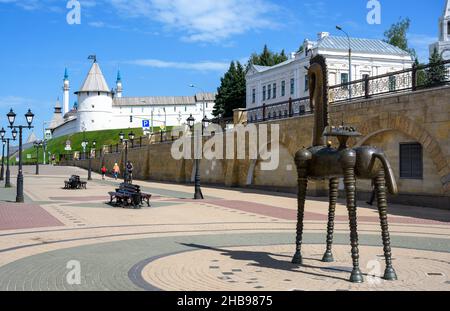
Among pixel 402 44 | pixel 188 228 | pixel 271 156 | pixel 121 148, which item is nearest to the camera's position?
pixel 188 228

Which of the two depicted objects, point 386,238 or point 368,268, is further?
point 368,268

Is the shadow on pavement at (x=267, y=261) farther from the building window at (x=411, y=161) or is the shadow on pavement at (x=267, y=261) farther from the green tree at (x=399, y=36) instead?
the green tree at (x=399, y=36)

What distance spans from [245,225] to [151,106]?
127 metres

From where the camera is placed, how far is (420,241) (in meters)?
11.7

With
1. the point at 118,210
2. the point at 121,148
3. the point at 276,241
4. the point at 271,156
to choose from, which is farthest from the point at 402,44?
the point at 276,241

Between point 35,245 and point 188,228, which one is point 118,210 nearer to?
point 188,228

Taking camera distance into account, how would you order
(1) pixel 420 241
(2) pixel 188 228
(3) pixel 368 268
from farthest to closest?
(2) pixel 188 228, (1) pixel 420 241, (3) pixel 368 268

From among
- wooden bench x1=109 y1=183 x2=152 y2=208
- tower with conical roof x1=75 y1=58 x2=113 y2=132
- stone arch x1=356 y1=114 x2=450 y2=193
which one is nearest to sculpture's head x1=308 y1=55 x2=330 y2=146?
stone arch x1=356 y1=114 x2=450 y2=193

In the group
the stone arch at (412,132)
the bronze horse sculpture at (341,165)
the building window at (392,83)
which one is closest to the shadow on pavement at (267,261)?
the bronze horse sculpture at (341,165)

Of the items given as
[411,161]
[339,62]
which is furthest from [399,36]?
[411,161]

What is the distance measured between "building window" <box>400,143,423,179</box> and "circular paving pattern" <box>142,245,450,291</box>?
433 inches

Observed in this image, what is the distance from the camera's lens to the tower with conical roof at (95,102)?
131 metres

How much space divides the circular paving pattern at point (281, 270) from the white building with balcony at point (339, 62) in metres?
55.2

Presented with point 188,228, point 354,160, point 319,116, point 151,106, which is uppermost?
point 151,106
